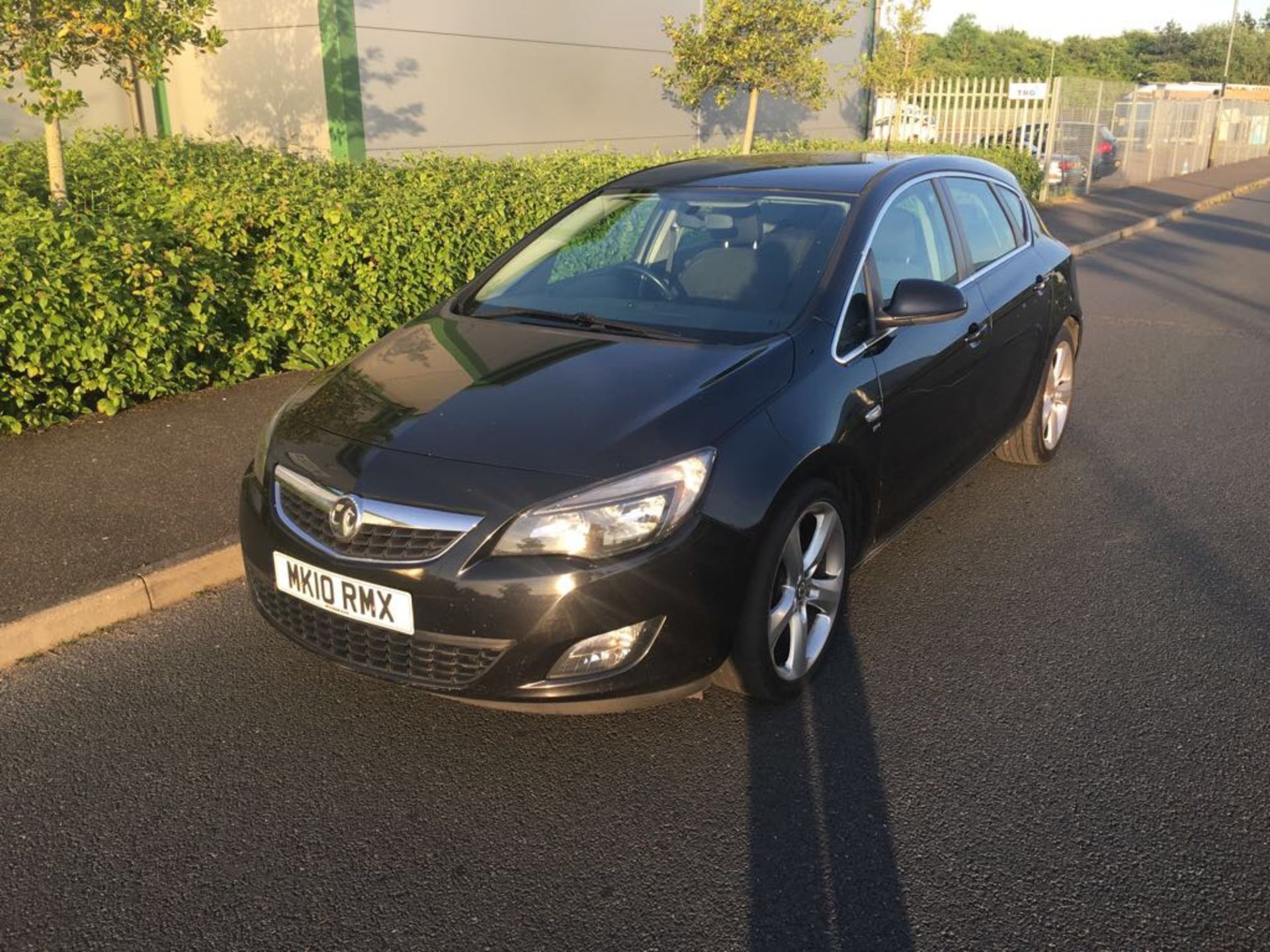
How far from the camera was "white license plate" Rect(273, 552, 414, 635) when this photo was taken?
304 centimetres

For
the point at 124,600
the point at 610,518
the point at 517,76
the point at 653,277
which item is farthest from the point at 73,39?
the point at 517,76

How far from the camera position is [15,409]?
5.81 meters

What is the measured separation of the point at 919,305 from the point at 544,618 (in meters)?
1.79

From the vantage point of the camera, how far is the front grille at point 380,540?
301 cm

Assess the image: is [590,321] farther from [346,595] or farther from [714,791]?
[714,791]

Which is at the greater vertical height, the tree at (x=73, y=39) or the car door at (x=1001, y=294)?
the tree at (x=73, y=39)

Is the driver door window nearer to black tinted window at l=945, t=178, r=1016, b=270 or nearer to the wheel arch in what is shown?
black tinted window at l=945, t=178, r=1016, b=270

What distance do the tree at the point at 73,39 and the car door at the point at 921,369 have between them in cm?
471

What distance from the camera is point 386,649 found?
314 centimetres

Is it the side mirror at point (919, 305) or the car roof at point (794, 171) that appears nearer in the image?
the side mirror at point (919, 305)

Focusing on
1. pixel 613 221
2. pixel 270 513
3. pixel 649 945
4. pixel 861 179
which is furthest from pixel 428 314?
pixel 649 945

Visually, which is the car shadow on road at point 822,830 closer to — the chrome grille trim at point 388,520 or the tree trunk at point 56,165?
the chrome grille trim at point 388,520

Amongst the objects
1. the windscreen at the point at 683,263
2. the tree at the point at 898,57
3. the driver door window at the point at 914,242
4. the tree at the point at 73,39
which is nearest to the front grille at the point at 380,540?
the windscreen at the point at 683,263

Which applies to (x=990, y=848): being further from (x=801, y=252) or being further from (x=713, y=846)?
(x=801, y=252)
